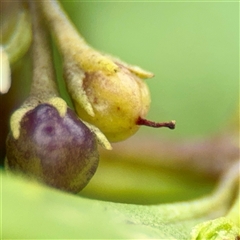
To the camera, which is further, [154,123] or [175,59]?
[175,59]

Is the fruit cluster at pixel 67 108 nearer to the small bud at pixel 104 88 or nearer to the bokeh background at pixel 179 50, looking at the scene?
the small bud at pixel 104 88

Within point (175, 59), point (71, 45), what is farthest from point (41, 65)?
point (175, 59)

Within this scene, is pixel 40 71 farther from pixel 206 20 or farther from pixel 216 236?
pixel 206 20

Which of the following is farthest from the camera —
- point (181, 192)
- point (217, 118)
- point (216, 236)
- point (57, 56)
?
point (217, 118)

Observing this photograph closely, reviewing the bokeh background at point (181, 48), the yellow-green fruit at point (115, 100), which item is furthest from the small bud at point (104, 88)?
the bokeh background at point (181, 48)

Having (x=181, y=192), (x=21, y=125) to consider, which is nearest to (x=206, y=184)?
(x=181, y=192)

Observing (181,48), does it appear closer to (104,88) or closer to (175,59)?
(175,59)
